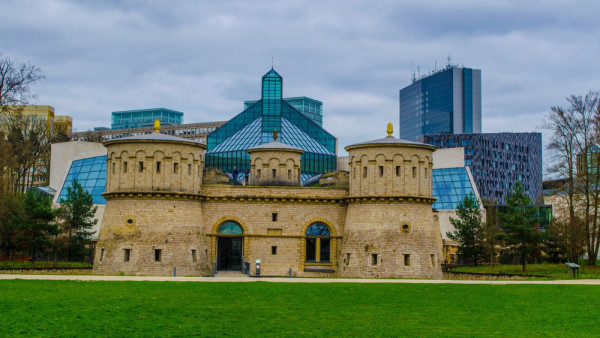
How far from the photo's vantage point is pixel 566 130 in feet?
165

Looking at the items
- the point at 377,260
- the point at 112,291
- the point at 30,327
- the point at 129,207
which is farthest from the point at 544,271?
the point at 30,327

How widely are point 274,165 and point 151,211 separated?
9.14m

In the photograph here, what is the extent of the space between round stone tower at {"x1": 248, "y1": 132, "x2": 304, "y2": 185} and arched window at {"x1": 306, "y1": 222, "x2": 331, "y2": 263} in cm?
380

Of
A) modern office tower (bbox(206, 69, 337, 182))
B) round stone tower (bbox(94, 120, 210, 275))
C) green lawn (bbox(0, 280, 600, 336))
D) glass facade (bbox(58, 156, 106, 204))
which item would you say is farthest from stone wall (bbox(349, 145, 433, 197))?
glass facade (bbox(58, 156, 106, 204))

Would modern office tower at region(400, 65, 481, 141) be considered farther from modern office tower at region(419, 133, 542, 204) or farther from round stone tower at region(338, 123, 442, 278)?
round stone tower at region(338, 123, 442, 278)

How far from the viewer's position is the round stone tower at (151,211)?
135ft

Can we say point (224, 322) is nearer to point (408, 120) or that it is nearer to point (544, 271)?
point (544, 271)

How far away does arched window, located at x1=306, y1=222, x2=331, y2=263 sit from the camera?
45.2 metres

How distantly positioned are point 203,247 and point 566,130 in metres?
25.5

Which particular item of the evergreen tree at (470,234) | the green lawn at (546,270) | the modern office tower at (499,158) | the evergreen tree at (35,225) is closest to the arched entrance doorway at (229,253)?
the evergreen tree at (35,225)

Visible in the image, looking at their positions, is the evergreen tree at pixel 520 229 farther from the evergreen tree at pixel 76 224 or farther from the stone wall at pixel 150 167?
the evergreen tree at pixel 76 224

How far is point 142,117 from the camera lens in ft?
582

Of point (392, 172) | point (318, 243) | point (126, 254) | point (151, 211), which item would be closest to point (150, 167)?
point (151, 211)

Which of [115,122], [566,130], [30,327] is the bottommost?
[30,327]
